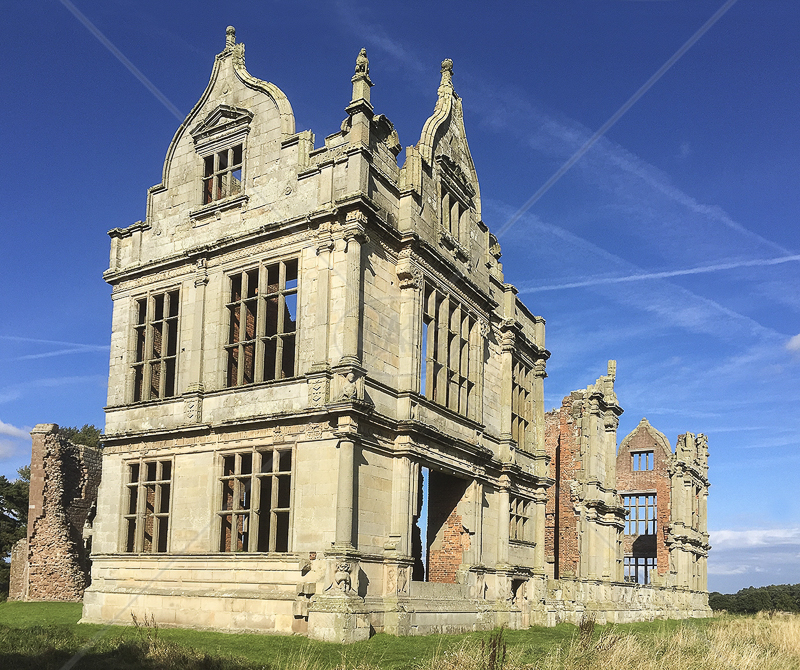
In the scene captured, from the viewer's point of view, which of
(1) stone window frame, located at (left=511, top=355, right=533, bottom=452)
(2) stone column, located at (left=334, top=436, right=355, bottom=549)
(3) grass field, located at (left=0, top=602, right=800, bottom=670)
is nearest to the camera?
Answer: (3) grass field, located at (left=0, top=602, right=800, bottom=670)

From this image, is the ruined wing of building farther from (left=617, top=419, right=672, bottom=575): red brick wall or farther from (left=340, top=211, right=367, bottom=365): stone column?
(left=617, top=419, right=672, bottom=575): red brick wall

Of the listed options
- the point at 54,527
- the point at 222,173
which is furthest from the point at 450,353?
the point at 54,527

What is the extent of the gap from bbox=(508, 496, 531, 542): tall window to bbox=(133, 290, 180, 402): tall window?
1143 cm

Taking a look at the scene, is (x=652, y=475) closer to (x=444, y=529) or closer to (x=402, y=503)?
(x=444, y=529)

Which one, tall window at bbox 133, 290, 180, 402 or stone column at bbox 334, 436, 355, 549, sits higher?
tall window at bbox 133, 290, 180, 402

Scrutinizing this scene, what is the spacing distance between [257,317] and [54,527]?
47.1 ft

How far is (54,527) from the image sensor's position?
29078 mm

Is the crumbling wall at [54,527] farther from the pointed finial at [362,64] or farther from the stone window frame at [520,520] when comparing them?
the pointed finial at [362,64]

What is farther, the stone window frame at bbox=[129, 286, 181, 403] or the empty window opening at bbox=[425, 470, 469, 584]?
the empty window opening at bbox=[425, 470, 469, 584]

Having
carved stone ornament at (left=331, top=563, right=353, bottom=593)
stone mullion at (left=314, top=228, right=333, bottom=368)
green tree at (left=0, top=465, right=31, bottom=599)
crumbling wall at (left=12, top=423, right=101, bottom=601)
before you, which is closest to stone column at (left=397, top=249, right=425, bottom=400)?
stone mullion at (left=314, top=228, right=333, bottom=368)

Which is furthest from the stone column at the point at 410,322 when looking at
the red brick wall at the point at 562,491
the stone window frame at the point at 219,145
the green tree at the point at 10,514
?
the green tree at the point at 10,514

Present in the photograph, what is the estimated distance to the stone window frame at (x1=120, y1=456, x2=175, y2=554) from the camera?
68.9 ft

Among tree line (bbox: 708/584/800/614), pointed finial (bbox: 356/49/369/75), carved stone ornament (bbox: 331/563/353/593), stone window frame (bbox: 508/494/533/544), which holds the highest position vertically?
pointed finial (bbox: 356/49/369/75)

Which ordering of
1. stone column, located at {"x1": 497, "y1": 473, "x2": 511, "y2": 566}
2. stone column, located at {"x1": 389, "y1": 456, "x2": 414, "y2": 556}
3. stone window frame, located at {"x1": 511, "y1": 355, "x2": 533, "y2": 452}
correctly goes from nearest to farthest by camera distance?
stone column, located at {"x1": 389, "y1": 456, "x2": 414, "y2": 556}, stone column, located at {"x1": 497, "y1": 473, "x2": 511, "y2": 566}, stone window frame, located at {"x1": 511, "y1": 355, "x2": 533, "y2": 452}
